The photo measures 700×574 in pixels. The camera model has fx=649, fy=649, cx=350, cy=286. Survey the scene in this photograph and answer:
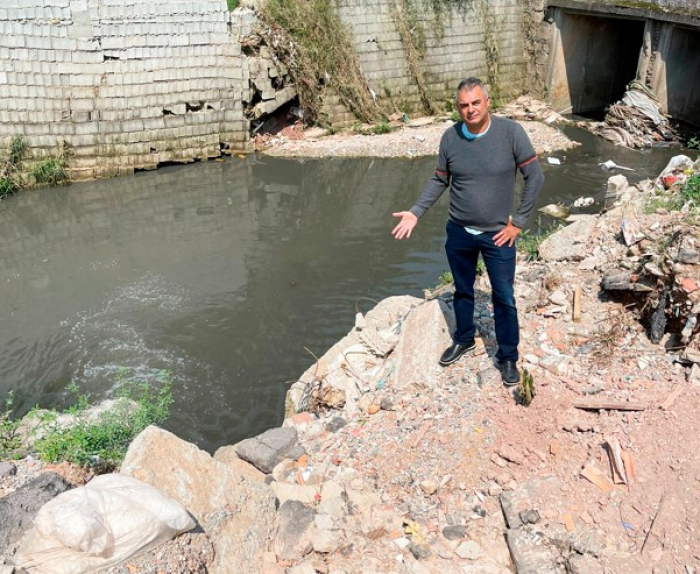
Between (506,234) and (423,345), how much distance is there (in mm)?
1210

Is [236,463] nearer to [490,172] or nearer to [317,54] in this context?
[490,172]

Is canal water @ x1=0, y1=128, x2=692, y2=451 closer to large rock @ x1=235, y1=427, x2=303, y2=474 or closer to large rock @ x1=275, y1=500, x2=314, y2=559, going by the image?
large rock @ x1=235, y1=427, x2=303, y2=474

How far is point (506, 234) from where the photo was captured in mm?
3697

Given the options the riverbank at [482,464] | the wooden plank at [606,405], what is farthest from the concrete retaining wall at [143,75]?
the wooden plank at [606,405]

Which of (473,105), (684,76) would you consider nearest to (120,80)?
(473,105)

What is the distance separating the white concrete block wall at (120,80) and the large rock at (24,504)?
7.76 meters

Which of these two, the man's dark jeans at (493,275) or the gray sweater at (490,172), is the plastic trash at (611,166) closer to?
the man's dark jeans at (493,275)

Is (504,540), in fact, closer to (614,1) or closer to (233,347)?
(233,347)

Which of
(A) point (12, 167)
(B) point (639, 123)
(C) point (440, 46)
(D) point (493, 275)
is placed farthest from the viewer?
(C) point (440, 46)

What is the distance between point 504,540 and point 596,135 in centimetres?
1106

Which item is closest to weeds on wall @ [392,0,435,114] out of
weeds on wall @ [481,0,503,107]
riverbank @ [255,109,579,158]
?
riverbank @ [255,109,579,158]

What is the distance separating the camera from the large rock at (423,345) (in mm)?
4433

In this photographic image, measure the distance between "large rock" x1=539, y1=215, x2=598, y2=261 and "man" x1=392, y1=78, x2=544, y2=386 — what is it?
182cm

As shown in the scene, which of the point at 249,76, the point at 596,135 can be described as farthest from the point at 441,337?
the point at 596,135
